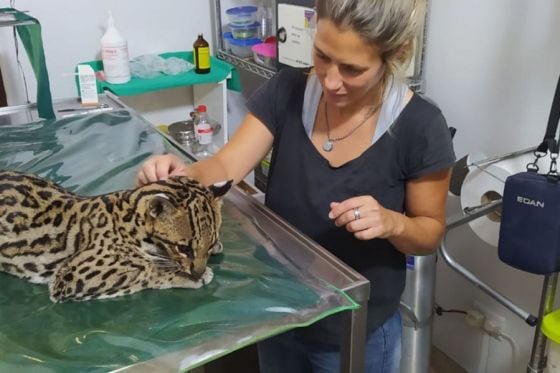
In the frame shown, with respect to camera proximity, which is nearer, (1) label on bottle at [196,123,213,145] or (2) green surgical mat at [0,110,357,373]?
(2) green surgical mat at [0,110,357,373]

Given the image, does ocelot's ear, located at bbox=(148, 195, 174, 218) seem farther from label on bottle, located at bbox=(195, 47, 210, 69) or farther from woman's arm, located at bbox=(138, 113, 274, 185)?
label on bottle, located at bbox=(195, 47, 210, 69)

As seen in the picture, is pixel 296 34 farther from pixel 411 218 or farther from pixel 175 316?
pixel 175 316

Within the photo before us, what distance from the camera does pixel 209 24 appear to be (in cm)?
227

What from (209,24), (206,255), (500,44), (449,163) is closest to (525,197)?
(449,163)

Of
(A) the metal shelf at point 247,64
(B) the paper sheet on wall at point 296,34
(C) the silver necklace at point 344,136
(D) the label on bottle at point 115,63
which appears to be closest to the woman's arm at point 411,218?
(C) the silver necklace at point 344,136

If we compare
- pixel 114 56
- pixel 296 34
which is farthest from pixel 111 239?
pixel 114 56

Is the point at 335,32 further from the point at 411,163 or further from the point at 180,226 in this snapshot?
the point at 180,226

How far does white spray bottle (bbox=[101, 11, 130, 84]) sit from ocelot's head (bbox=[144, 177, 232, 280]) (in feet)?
3.71

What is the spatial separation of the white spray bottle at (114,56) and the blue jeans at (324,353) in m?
1.10

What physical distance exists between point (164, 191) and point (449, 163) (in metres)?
0.44

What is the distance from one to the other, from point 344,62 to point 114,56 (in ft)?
3.89

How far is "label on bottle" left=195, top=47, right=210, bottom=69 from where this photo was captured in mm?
2078

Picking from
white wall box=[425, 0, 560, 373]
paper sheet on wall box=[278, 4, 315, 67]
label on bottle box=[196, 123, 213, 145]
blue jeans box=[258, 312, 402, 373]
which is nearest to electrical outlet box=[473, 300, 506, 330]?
white wall box=[425, 0, 560, 373]

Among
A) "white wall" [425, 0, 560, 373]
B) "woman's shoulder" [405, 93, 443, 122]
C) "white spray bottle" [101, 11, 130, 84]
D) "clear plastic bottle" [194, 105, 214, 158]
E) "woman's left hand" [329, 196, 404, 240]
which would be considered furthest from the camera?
"clear plastic bottle" [194, 105, 214, 158]
